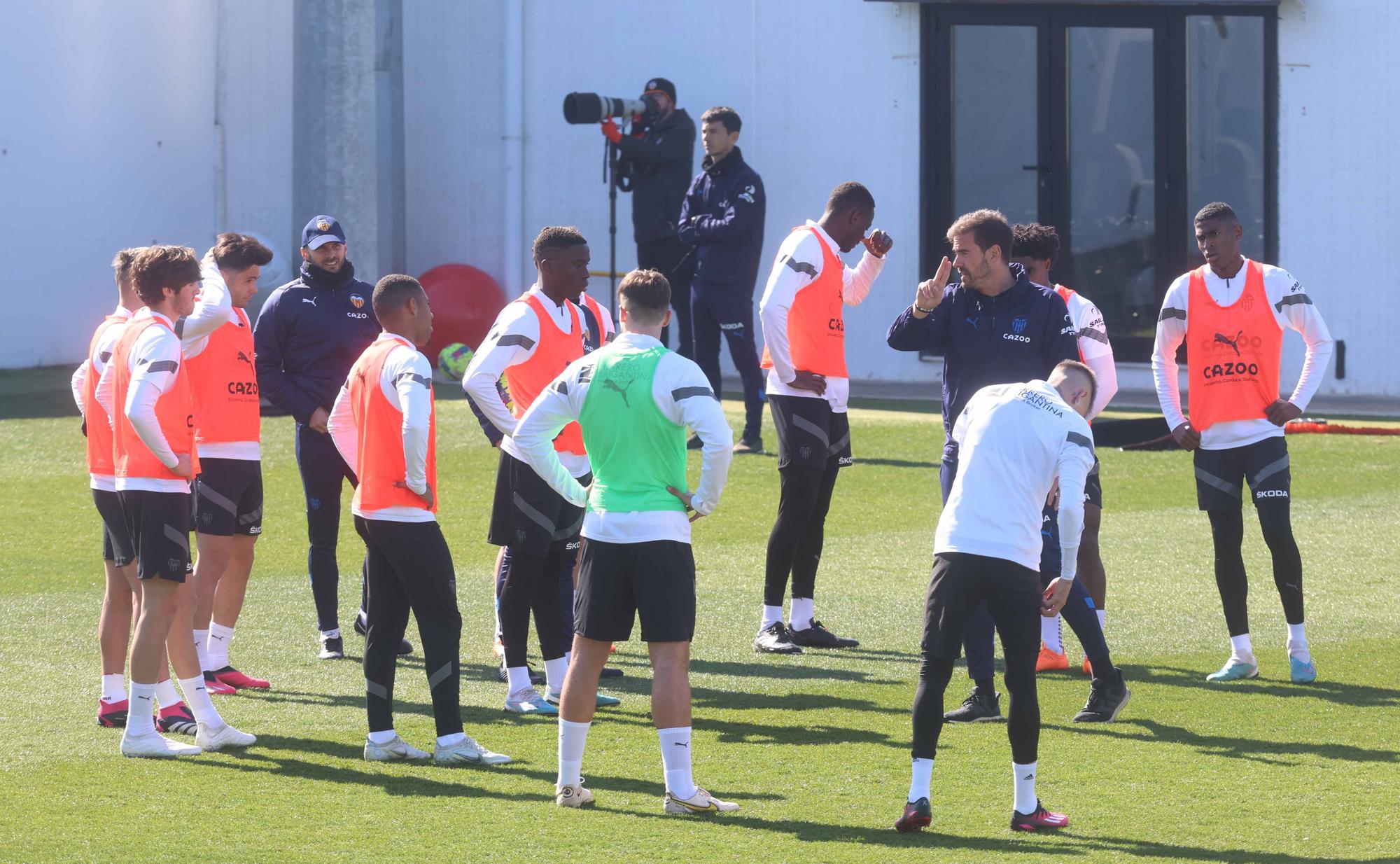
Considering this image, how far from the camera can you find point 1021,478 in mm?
4980

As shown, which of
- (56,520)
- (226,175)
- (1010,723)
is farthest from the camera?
(226,175)

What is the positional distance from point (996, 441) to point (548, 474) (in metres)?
1.38

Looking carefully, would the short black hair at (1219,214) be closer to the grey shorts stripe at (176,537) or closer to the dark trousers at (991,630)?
the dark trousers at (991,630)

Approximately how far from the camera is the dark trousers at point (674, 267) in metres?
14.1

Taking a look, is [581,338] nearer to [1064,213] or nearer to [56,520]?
[56,520]

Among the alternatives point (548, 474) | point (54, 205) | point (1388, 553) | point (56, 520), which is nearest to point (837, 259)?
point (548, 474)

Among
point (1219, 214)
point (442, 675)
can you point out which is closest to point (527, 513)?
point (442, 675)

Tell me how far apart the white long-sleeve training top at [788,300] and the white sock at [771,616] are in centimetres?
91

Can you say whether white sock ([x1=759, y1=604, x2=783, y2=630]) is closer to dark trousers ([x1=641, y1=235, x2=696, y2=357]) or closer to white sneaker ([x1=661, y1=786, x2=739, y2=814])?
white sneaker ([x1=661, y1=786, x2=739, y2=814])

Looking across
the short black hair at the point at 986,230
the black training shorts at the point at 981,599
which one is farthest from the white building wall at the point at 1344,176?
the black training shorts at the point at 981,599

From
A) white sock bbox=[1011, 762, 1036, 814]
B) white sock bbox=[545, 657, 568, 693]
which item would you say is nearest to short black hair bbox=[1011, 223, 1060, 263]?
white sock bbox=[545, 657, 568, 693]

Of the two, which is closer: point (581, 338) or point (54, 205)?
point (581, 338)

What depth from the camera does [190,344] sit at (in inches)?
263

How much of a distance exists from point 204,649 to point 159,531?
1249 millimetres
